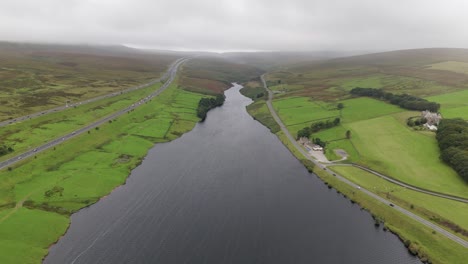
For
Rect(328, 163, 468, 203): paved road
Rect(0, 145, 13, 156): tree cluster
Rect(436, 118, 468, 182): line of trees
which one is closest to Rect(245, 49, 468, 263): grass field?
Rect(328, 163, 468, 203): paved road

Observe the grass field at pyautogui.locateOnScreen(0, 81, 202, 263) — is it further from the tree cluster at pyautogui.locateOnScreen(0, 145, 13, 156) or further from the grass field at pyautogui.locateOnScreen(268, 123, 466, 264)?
the grass field at pyautogui.locateOnScreen(268, 123, 466, 264)

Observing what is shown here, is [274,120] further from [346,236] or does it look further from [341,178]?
[346,236]

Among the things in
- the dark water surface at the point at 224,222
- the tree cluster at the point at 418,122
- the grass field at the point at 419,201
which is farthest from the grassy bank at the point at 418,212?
the tree cluster at the point at 418,122

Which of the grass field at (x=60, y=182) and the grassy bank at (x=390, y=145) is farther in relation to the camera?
the grassy bank at (x=390, y=145)

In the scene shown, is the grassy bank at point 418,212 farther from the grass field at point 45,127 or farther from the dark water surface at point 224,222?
the grass field at point 45,127

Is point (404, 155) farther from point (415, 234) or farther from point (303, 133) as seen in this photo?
point (415, 234)

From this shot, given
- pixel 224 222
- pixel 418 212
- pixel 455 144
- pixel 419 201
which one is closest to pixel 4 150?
pixel 224 222
